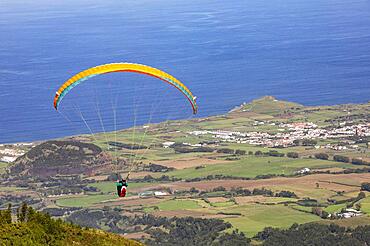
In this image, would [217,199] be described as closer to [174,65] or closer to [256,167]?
[256,167]

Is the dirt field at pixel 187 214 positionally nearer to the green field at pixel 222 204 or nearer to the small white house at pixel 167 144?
the green field at pixel 222 204

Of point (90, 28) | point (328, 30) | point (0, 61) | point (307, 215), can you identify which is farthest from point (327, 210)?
point (90, 28)

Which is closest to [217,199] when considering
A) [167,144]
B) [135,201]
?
[135,201]

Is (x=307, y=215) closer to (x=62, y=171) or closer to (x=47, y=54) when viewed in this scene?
(x=62, y=171)

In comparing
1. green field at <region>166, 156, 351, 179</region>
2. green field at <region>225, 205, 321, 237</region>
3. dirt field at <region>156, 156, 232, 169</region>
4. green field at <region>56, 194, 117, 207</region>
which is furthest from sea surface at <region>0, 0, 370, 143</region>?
green field at <region>225, 205, 321, 237</region>

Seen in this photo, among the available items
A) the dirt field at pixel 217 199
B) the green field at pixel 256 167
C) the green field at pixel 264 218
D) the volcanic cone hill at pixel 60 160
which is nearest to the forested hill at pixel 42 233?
the green field at pixel 264 218

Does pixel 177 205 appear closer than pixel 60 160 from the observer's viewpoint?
Yes
